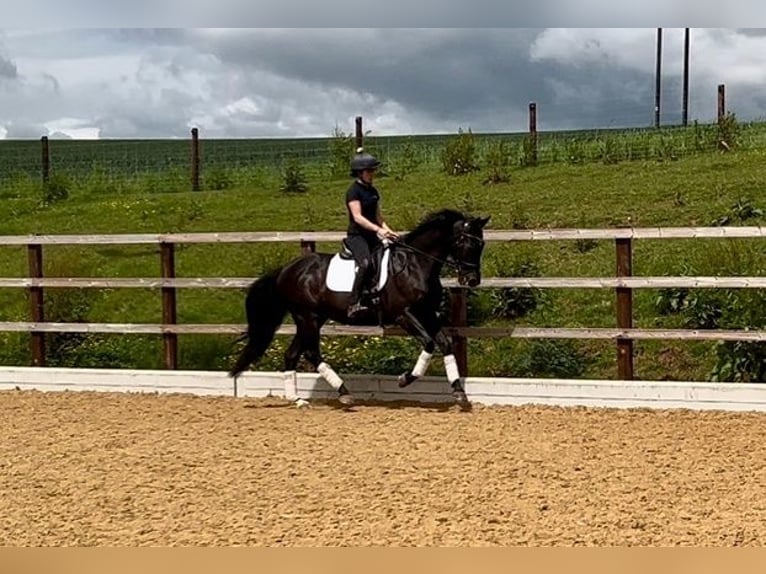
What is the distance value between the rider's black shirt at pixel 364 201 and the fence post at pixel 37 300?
11.2 ft

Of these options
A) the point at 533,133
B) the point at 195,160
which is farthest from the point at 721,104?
the point at 195,160

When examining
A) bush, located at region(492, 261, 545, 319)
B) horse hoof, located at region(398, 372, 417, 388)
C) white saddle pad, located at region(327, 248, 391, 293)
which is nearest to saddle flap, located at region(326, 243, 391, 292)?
white saddle pad, located at region(327, 248, 391, 293)

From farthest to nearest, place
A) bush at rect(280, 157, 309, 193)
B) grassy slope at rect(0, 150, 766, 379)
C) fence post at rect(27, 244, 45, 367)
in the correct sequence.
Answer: bush at rect(280, 157, 309, 193)
grassy slope at rect(0, 150, 766, 379)
fence post at rect(27, 244, 45, 367)

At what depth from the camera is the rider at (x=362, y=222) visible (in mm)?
7441

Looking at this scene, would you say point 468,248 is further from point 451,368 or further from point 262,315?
point 262,315

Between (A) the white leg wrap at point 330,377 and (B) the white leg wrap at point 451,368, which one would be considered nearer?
(B) the white leg wrap at point 451,368

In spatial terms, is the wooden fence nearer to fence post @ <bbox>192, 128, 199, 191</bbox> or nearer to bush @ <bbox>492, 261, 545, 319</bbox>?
bush @ <bbox>492, 261, 545, 319</bbox>

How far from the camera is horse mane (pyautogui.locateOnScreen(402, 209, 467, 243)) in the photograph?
7602 millimetres

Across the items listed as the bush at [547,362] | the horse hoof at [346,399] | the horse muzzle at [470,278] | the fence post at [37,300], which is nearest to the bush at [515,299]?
the bush at [547,362]

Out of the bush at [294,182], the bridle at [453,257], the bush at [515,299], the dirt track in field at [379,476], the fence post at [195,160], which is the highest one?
the fence post at [195,160]

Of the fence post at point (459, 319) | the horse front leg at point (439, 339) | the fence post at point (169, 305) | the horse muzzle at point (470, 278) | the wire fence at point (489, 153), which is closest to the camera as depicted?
the horse muzzle at point (470, 278)

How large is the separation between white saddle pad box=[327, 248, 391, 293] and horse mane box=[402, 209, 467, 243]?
0.78 ft

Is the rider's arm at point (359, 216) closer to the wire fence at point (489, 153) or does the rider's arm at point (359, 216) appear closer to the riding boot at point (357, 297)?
the riding boot at point (357, 297)

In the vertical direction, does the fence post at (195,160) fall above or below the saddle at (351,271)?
above
